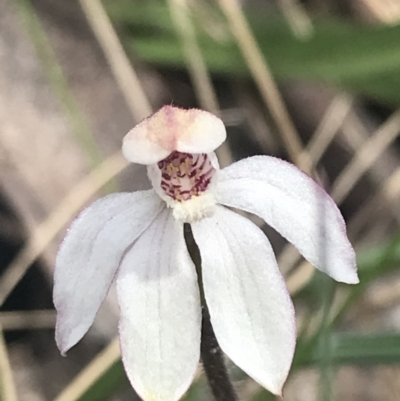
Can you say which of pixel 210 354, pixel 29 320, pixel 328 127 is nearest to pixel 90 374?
pixel 29 320

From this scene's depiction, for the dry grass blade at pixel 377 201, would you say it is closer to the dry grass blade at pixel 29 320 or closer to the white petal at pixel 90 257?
the dry grass blade at pixel 29 320

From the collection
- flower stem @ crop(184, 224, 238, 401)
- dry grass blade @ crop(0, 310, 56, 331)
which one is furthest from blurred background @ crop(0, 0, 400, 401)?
flower stem @ crop(184, 224, 238, 401)

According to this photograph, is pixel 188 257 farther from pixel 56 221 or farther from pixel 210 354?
pixel 56 221

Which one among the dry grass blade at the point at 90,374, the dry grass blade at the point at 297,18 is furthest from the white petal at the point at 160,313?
the dry grass blade at the point at 297,18

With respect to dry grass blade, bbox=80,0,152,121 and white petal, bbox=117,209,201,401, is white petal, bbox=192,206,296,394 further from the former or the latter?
dry grass blade, bbox=80,0,152,121

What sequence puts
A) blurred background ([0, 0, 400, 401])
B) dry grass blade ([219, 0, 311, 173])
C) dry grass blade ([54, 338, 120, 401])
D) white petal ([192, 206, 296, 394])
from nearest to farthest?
1. white petal ([192, 206, 296, 394])
2. dry grass blade ([54, 338, 120, 401])
3. blurred background ([0, 0, 400, 401])
4. dry grass blade ([219, 0, 311, 173])

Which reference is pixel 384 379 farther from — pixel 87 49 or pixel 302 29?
pixel 87 49
